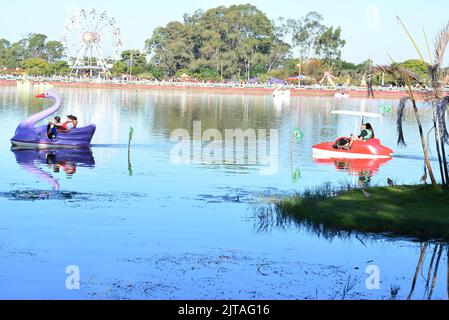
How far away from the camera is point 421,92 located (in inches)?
713

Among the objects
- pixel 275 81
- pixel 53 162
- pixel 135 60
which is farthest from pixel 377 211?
pixel 135 60

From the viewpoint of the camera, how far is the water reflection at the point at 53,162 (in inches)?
923

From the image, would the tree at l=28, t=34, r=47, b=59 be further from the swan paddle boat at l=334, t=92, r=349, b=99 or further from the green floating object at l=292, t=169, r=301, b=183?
the green floating object at l=292, t=169, r=301, b=183

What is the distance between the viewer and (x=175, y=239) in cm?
1479

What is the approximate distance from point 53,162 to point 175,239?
12.9 m

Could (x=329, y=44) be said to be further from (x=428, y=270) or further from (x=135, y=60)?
(x=428, y=270)

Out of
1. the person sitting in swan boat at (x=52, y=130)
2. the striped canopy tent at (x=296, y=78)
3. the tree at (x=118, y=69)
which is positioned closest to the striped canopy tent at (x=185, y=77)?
the tree at (x=118, y=69)

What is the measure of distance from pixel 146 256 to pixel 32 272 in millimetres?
1985

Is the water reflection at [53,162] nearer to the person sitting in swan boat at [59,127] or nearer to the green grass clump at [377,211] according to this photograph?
the person sitting in swan boat at [59,127]

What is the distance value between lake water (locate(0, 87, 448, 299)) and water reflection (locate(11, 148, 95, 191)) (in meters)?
0.06

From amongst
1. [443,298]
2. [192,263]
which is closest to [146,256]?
[192,263]
